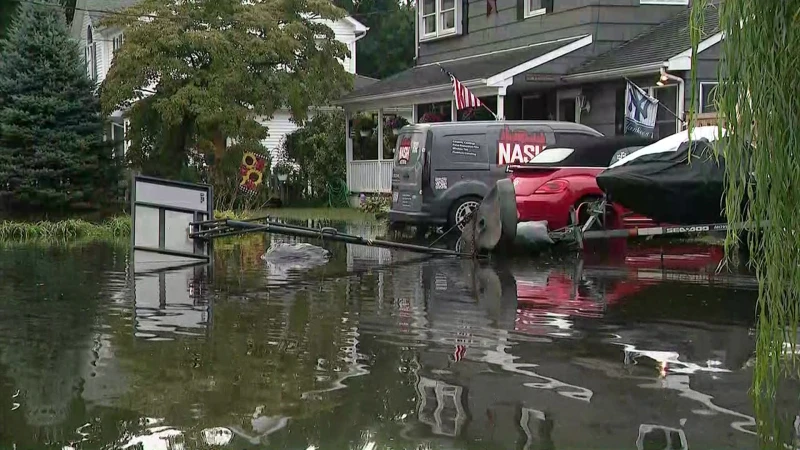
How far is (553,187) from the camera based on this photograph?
1528 centimetres

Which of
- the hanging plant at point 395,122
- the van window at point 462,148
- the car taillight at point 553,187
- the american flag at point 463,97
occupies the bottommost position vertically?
the car taillight at point 553,187

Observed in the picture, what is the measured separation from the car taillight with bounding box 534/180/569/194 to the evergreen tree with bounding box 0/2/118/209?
12549mm

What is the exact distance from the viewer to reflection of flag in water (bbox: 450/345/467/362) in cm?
790

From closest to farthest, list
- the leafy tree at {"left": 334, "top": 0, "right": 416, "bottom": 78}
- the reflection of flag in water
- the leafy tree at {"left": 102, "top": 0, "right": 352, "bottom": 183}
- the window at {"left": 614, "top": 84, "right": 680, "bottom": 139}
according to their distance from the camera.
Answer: the reflection of flag in water → the window at {"left": 614, "top": 84, "right": 680, "bottom": 139} → the leafy tree at {"left": 102, "top": 0, "right": 352, "bottom": 183} → the leafy tree at {"left": 334, "top": 0, "right": 416, "bottom": 78}

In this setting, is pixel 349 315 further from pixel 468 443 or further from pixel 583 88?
pixel 583 88

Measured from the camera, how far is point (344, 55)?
27250 mm

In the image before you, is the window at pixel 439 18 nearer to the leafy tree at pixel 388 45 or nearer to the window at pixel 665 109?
the window at pixel 665 109

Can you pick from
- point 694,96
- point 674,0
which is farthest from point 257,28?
point 694,96

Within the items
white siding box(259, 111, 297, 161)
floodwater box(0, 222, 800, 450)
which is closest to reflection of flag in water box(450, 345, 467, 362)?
floodwater box(0, 222, 800, 450)

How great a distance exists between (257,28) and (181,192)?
12.2 metres

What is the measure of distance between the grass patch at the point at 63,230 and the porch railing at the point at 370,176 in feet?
24.5

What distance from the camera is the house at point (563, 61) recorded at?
19297 mm

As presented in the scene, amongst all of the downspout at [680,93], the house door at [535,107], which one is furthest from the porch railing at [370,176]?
the downspout at [680,93]

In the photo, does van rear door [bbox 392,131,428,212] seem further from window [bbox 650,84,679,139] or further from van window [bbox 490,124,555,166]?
window [bbox 650,84,679,139]
